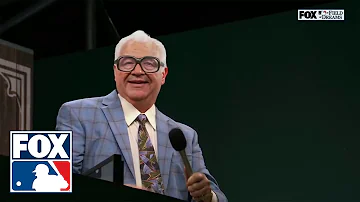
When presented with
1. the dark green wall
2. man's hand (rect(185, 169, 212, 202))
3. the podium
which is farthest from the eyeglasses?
the podium

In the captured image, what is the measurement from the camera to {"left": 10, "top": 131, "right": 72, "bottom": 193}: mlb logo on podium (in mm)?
1729

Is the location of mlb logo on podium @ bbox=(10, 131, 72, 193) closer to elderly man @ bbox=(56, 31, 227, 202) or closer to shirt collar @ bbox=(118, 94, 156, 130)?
elderly man @ bbox=(56, 31, 227, 202)

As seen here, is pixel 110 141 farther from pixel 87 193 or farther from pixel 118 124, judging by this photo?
pixel 87 193

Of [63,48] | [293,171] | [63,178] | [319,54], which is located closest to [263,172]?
[293,171]

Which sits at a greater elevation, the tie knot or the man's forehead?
the man's forehead

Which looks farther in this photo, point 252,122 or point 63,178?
point 252,122

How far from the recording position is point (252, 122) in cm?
389

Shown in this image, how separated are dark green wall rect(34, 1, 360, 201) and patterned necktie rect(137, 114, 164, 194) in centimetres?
65

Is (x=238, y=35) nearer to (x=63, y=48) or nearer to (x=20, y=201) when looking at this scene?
(x=63, y=48)

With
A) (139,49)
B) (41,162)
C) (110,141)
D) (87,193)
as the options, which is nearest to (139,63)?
(139,49)

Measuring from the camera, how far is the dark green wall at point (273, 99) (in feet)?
12.6

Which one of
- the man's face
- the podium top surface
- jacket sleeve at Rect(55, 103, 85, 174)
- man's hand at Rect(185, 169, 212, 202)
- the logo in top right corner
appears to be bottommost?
man's hand at Rect(185, 169, 212, 202)

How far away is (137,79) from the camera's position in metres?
3.21

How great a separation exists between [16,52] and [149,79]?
79cm
